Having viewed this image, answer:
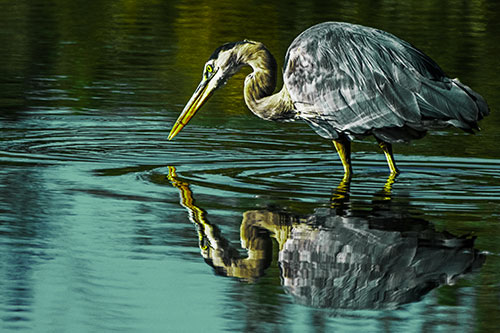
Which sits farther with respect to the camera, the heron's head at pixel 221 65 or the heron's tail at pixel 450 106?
the heron's head at pixel 221 65

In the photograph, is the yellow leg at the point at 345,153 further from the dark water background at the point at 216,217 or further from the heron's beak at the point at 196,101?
the heron's beak at the point at 196,101

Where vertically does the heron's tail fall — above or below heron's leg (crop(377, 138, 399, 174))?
above

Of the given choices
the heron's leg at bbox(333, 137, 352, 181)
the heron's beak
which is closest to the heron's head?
the heron's beak

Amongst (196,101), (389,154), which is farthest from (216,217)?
(196,101)

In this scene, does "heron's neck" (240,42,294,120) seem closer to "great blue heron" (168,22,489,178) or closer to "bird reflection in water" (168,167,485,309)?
"great blue heron" (168,22,489,178)

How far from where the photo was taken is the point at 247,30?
23328 mm

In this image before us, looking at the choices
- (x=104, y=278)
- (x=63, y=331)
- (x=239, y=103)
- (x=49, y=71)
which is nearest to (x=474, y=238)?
(x=104, y=278)

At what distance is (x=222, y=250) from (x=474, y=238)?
165 cm

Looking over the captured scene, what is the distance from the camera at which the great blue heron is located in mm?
9438

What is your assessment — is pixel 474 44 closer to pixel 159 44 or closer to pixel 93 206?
pixel 159 44

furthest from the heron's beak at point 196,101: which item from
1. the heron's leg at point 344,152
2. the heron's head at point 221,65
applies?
the heron's leg at point 344,152

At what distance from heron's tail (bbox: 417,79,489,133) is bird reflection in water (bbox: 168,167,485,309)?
3.40 feet

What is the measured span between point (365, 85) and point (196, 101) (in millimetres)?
2084

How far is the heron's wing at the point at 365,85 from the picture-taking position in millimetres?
9453
